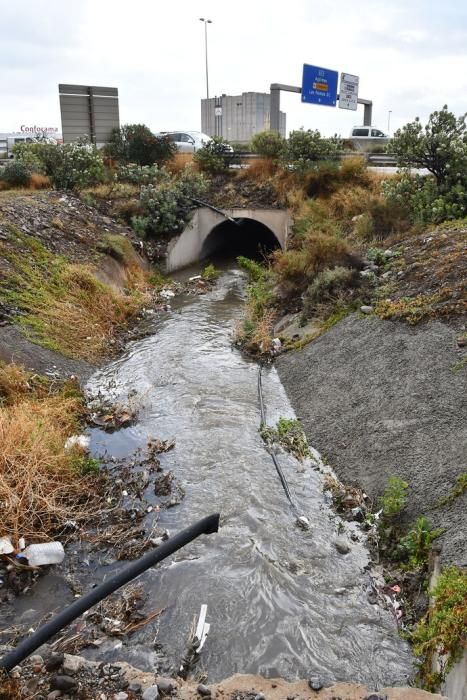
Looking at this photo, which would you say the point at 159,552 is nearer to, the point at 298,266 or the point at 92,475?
the point at 92,475

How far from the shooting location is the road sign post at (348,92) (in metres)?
25.7

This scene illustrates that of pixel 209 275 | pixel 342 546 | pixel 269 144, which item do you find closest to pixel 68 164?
pixel 209 275

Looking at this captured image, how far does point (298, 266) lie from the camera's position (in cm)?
1357

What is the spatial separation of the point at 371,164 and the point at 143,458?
55.3 feet

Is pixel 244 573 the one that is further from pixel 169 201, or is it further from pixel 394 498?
pixel 169 201

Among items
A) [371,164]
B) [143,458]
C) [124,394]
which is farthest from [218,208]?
[143,458]

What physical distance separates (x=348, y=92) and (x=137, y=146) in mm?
11023

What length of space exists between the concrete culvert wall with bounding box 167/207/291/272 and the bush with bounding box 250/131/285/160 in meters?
3.19

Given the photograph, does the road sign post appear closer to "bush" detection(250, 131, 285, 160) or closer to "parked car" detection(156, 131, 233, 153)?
"bush" detection(250, 131, 285, 160)

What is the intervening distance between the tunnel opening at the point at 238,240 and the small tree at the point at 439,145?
26.2ft

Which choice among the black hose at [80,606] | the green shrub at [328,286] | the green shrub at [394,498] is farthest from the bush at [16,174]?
the black hose at [80,606]

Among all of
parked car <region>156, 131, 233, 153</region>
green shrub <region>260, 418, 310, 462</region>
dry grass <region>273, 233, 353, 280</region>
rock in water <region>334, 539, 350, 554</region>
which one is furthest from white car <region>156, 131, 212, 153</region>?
rock in water <region>334, 539, 350, 554</region>

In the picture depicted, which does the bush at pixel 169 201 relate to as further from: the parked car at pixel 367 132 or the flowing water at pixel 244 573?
the parked car at pixel 367 132

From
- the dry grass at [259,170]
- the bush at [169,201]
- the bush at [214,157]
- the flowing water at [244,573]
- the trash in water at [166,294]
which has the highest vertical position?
the bush at [214,157]
